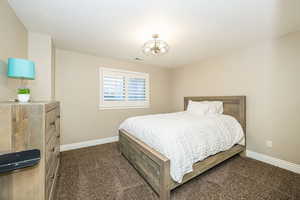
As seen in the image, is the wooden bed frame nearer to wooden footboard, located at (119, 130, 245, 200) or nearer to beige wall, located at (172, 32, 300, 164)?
wooden footboard, located at (119, 130, 245, 200)

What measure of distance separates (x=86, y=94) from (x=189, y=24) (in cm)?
273

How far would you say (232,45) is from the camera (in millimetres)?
2523

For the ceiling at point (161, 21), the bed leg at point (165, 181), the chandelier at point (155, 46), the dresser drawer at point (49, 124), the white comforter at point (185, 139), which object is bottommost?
the bed leg at point (165, 181)

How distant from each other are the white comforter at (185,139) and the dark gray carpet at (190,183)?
14.1 inches

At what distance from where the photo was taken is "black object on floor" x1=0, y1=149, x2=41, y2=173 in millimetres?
785

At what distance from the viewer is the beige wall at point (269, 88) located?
1.99 meters

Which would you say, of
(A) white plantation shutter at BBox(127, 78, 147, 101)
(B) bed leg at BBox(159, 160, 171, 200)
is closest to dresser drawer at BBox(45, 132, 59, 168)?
(B) bed leg at BBox(159, 160, 171, 200)

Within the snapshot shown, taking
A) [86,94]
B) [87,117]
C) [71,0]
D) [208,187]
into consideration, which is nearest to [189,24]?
[71,0]

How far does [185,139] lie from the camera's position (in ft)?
Result: 5.22

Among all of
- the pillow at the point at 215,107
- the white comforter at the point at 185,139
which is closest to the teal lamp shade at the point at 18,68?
the white comforter at the point at 185,139

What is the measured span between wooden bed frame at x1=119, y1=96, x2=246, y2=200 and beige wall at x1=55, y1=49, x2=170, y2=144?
103 cm

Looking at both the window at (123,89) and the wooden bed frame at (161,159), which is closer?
the wooden bed frame at (161,159)

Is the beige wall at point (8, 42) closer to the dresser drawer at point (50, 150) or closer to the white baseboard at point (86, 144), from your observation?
the dresser drawer at point (50, 150)

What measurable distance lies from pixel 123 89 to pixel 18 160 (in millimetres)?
2826
